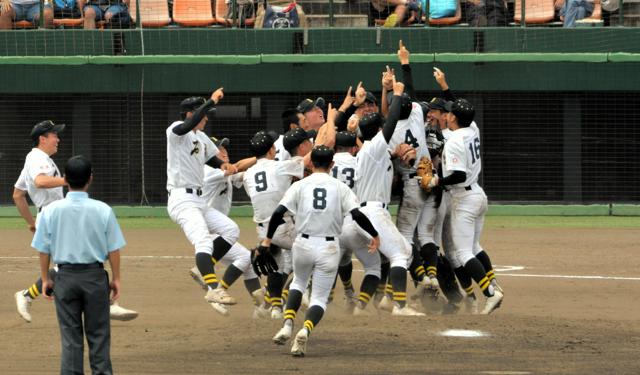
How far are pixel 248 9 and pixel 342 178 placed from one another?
11125mm

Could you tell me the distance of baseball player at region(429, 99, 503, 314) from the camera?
11.5m

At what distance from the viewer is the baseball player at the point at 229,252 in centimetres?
1200

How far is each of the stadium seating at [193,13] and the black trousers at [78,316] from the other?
14.5 metres

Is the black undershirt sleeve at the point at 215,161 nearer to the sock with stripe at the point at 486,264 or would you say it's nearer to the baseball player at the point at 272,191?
the baseball player at the point at 272,191

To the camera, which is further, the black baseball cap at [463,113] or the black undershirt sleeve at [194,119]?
the black baseball cap at [463,113]

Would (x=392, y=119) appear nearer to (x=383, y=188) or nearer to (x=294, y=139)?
(x=383, y=188)

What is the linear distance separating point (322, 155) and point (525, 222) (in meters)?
11.4

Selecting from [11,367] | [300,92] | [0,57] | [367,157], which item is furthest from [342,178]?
[0,57]

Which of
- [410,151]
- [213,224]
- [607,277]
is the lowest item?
[607,277]

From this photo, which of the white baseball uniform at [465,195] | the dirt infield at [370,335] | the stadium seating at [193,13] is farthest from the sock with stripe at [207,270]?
the stadium seating at [193,13]

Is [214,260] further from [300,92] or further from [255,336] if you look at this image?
[300,92]

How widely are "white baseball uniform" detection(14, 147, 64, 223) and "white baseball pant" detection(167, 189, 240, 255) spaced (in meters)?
1.11

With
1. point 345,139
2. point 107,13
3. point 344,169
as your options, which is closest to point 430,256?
point 344,169

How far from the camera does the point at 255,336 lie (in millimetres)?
10281
